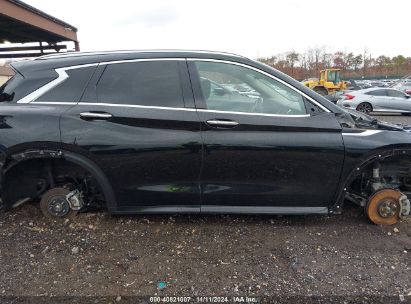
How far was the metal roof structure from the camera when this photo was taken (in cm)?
845

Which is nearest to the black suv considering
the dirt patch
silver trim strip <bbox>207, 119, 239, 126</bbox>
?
silver trim strip <bbox>207, 119, 239, 126</bbox>

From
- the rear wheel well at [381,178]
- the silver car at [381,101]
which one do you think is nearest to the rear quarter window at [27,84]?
the rear wheel well at [381,178]

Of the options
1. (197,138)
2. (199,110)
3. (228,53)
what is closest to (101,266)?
(197,138)

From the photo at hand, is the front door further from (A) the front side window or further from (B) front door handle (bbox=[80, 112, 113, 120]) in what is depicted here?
(B) front door handle (bbox=[80, 112, 113, 120])

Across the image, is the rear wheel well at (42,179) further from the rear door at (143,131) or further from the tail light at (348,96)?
the tail light at (348,96)

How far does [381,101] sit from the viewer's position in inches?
645

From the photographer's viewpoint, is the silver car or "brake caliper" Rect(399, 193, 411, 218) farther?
the silver car

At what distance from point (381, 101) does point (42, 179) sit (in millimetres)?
16516

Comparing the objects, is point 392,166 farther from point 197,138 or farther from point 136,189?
point 136,189

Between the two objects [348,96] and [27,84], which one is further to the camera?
A: [348,96]

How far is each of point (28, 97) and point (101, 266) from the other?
1707 mm

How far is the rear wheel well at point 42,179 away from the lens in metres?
3.36

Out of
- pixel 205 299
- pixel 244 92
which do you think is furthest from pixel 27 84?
pixel 205 299

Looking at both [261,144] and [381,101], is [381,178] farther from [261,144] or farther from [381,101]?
[381,101]
